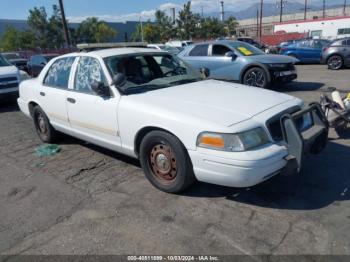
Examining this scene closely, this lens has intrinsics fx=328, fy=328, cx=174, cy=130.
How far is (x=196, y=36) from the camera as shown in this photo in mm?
51938

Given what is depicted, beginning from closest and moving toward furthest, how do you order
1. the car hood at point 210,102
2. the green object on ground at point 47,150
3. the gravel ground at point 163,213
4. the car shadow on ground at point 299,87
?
1. the gravel ground at point 163,213
2. the car hood at point 210,102
3. the green object on ground at point 47,150
4. the car shadow on ground at point 299,87

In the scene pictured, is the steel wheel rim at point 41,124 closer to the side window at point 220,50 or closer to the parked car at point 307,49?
the side window at point 220,50

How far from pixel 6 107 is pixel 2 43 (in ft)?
147

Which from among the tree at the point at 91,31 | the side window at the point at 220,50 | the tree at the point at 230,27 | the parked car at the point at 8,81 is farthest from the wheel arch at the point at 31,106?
the tree at the point at 230,27

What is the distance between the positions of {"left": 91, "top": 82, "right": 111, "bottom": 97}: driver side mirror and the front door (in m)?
0.05

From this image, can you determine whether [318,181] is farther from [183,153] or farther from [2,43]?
[2,43]

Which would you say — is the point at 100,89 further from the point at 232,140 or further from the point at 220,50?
the point at 220,50

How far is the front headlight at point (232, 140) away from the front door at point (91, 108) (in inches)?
51.5

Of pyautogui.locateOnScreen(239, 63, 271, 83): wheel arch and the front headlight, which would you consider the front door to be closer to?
the front headlight

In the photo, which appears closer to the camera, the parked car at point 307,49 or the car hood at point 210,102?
the car hood at point 210,102

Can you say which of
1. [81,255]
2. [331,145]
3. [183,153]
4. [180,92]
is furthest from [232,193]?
[331,145]

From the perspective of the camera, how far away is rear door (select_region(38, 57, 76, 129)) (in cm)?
486

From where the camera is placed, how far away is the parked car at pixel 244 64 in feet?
31.1

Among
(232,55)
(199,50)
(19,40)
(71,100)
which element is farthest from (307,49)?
(19,40)
